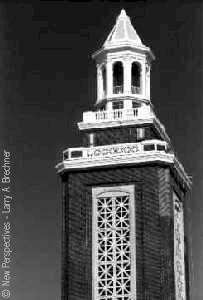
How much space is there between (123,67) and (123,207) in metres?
8.17

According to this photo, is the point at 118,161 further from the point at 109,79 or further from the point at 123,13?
the point at 123,13

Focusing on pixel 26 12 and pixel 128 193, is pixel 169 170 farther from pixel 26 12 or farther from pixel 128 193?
pixel 26 12

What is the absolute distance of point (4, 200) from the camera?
173ft

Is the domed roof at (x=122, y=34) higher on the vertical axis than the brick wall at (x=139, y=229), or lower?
higher

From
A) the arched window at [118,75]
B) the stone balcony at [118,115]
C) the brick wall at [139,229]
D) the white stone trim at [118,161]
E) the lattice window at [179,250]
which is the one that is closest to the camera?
the brick wall at [139,229]

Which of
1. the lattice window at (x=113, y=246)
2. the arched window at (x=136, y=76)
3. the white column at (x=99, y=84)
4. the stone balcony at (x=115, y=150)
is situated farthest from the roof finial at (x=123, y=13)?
the lattice window at (x=113, y=246)

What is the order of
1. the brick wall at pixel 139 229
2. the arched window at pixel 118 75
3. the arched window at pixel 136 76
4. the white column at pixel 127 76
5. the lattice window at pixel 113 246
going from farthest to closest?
the arched window at pixel 136 76 < the arched window at pixel 118 75 < the white column at pixel 127 76 < the lattice window at pixel 113 246 < the brick wall at pixel 139 229

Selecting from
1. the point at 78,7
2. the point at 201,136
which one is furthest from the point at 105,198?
the point at 78,7

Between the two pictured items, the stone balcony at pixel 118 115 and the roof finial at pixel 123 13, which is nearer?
the roof finial at pixel 123 13

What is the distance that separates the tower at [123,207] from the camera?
5775 cm

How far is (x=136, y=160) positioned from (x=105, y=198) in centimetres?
244

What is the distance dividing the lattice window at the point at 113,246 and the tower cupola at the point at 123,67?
5.79 m

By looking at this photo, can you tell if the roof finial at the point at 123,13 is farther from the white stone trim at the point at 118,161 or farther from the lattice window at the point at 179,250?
the lattice window at the point at 179,250

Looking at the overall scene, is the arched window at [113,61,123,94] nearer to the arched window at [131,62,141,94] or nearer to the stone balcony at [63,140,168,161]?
the arched window at [131,62,141,94]
